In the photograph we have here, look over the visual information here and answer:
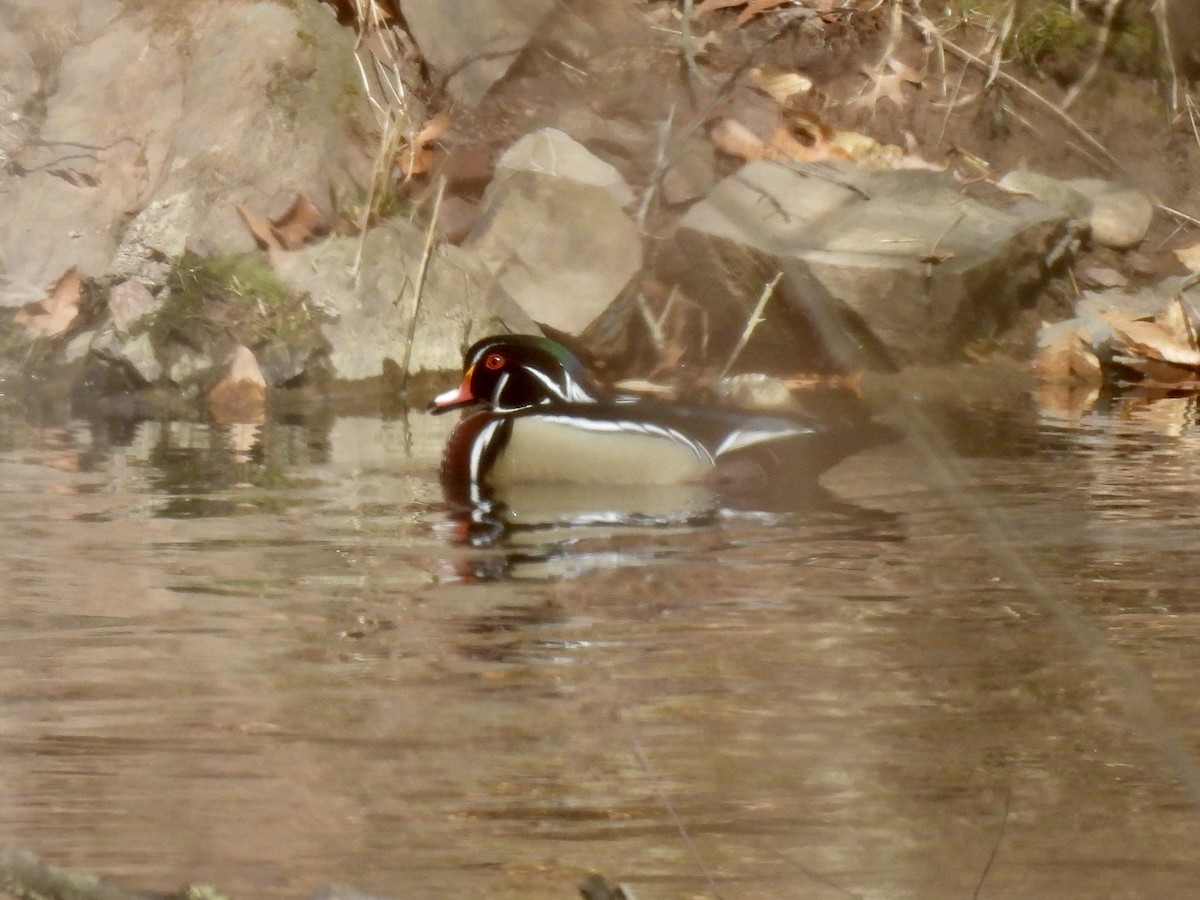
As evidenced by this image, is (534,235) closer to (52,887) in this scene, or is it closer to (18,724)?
(18,724)

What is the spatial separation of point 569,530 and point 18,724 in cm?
199

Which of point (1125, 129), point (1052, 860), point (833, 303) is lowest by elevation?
point (1052, 860)

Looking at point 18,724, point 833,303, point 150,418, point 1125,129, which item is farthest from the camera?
point 1125,129

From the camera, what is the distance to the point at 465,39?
8711 mm

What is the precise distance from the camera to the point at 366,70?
8555mm

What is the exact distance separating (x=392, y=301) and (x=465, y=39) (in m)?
1.92

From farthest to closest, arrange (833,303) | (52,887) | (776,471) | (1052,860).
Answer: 1. (833,303)
2. (776,471)
3. (1052,860)
4. (52,887)

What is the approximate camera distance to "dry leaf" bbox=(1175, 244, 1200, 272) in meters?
8.52

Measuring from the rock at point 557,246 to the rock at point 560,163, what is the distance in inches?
3.2

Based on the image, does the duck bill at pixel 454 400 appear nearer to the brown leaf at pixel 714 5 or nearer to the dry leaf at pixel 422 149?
the dry leaf at pixel 422 149

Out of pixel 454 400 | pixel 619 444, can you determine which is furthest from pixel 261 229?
pixel 619 444

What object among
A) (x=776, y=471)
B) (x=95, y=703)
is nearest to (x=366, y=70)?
(x=776, y=471)

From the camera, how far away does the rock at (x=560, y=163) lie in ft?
26.5

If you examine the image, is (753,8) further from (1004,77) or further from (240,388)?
(240,388)
